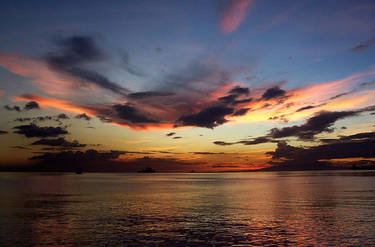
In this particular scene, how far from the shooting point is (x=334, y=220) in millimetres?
46375

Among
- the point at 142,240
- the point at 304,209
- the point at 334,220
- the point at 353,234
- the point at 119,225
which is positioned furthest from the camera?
the point at 304,209

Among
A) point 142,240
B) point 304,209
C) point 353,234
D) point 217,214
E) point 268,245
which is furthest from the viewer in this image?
point 304,209

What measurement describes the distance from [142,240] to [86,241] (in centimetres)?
557

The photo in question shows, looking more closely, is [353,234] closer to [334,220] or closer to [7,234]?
[334,220]

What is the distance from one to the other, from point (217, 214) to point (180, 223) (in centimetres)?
990

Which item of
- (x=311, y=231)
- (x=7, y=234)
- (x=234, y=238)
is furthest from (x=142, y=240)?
(x=311, y=231)

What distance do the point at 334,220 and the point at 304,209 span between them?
12804 millimetres

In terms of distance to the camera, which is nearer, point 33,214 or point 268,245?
point 268,245

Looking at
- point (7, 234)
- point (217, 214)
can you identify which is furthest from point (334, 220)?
point (7, 234)

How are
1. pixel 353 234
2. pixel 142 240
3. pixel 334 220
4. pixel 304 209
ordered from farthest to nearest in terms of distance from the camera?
pixel 304 209 → pixel 334 220 → pixel 353 234 → pixel 142 240

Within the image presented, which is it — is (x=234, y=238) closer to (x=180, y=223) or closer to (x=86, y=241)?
(x=180, y=223)

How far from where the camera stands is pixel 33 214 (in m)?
54.0

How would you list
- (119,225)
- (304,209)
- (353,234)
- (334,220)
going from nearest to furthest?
(353,234) → (119,225) → (334,220) → (304,209)

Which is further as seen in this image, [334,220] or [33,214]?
[33,214]
